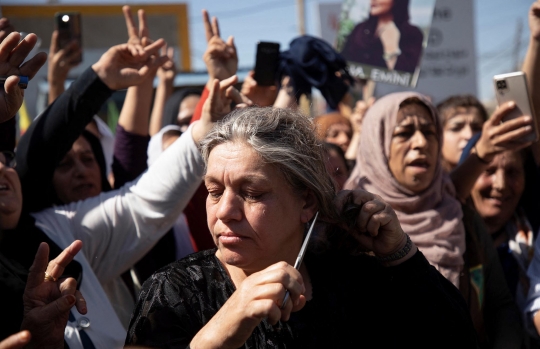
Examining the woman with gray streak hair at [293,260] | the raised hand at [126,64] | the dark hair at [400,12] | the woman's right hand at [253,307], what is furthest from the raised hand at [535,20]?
the woman's right hand at [253,307]

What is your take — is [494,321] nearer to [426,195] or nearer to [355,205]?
[426,195]

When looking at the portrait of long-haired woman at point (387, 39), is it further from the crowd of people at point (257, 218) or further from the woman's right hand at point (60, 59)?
the woman's right hand at point (60, 59)

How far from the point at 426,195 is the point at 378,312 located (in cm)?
119

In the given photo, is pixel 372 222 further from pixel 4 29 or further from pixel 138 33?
pixel 138 33

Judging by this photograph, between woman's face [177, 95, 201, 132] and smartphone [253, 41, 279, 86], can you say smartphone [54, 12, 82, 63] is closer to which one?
woman's face [177, 95, 201, 132]

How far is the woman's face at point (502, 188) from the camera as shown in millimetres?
3562

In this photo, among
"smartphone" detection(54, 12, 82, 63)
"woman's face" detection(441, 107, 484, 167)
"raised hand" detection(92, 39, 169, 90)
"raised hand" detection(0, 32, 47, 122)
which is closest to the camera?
"raised hand" detection(0, 32, 47, 122)

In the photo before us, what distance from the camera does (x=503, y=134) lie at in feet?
10.5

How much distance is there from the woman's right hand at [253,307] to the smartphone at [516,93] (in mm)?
1945

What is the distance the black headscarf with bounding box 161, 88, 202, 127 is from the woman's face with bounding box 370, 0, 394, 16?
134 cm

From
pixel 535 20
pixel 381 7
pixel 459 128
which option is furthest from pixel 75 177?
pixel 459 128

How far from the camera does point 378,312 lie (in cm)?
217

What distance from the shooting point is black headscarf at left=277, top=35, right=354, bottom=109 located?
3689 millimetres

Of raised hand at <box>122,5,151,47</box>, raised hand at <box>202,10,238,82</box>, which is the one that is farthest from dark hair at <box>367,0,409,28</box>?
raised hand at <box>122,5,151,47</box>
